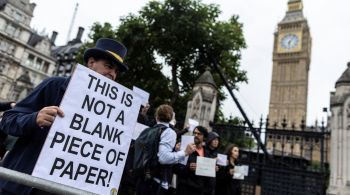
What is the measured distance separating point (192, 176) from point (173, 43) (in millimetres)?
12887

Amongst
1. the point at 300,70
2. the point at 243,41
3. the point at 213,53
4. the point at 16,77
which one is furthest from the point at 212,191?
the point at 300,70

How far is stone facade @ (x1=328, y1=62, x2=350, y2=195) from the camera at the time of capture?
24.1 ft

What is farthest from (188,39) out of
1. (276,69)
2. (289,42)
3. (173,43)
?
(289,42)

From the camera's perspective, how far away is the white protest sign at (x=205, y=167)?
476 cm

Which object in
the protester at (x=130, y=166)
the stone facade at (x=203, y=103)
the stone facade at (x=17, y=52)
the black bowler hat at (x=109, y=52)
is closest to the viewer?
the black bowler hat at (x=109, y=52)

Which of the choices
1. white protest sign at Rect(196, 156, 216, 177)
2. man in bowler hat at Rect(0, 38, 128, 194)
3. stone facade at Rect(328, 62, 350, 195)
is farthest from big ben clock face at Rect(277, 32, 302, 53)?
man in bowler hat at Rect(0, 38, 128, 194)

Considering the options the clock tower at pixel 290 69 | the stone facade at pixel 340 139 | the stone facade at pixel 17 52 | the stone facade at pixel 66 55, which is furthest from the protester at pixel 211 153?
the clock tower at pixel 290 69

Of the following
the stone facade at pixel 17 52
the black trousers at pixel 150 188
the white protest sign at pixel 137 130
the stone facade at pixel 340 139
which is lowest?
the black trousers at pixel 150 188

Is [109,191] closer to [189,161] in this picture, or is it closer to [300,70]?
[189,161]

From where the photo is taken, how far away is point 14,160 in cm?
204

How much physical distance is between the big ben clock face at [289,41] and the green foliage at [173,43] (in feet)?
245

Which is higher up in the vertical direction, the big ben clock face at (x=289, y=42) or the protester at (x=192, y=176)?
the big ben clock face at (x=289, y=42)

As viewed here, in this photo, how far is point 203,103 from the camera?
10.0m

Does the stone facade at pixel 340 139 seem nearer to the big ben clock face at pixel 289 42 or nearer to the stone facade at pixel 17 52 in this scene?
the stone facade at pixel 17 52
